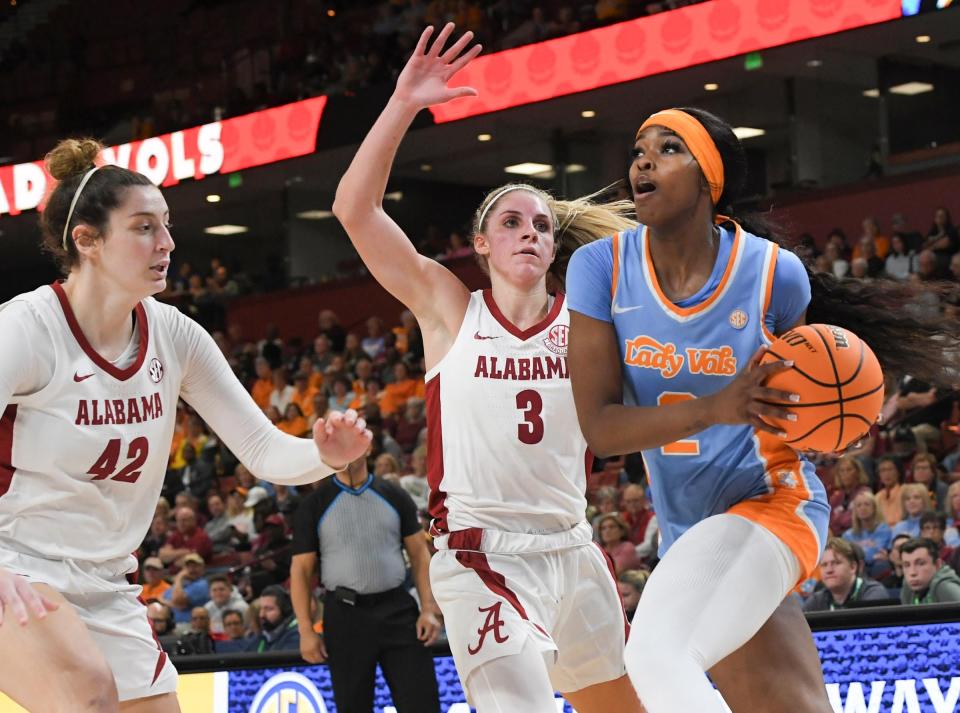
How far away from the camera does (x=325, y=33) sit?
2161 cm

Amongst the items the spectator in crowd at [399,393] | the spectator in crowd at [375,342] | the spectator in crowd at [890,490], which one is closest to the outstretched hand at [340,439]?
the spectator in crowd at [890,490]

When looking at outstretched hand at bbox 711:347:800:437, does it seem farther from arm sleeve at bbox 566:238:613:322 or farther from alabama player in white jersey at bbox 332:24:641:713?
alabama player in white jersey at bbox 332:24:641:713

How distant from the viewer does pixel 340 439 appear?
4.07 metres

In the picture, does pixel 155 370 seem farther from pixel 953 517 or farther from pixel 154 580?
pixel 154 580

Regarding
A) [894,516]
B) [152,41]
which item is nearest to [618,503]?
[894,516]

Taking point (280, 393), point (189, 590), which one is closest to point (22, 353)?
point (189, 590)

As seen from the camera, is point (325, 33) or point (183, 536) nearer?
point (183, 536)

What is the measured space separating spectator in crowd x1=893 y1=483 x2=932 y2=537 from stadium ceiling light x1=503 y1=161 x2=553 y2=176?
12020 millimetres

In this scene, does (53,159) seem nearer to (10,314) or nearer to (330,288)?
(10,314)

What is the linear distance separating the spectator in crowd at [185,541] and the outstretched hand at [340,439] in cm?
992

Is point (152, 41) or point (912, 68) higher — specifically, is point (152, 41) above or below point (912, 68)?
above

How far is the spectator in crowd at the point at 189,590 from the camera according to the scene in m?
11.8

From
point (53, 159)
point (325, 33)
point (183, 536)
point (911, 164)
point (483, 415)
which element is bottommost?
point (183, 536)

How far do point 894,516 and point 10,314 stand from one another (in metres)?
6.86
